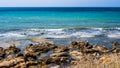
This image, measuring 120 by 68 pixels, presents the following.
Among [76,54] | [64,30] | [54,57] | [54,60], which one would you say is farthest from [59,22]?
[54,60]

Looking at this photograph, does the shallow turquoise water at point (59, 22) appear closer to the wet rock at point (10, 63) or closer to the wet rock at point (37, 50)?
the wet rock at point (37, 50)

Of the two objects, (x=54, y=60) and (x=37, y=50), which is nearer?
(x=54, y=60)

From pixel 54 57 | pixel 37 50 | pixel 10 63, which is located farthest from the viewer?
pixel 37 50

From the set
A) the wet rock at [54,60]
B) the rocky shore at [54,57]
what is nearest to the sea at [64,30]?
the rocky shore at [54,57]

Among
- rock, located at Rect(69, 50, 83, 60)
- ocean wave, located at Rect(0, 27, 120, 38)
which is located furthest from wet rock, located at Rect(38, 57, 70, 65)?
ocean wave, located at Rect(0, 27, 120, 38)

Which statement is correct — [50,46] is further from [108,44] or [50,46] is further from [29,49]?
[108,44]

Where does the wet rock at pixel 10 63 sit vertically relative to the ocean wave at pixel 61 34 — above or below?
above

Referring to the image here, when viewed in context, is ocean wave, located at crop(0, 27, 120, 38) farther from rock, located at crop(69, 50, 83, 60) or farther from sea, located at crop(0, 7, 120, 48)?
rock, located at crop(69, 50, 83, 60)

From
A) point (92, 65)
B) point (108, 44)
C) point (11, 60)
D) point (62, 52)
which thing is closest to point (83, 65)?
point (92, 65)

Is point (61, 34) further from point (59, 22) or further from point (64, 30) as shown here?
point (59, 22)

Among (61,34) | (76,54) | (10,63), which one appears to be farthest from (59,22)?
(10,63)

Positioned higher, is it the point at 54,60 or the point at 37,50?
the point at 54,60

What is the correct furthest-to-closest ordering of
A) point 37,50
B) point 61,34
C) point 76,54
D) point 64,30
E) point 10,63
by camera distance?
point 64,30, point 61,34, point 37,50, point 76,54, point 10,63

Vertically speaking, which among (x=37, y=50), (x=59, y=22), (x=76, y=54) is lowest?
(x=59, y=22)
